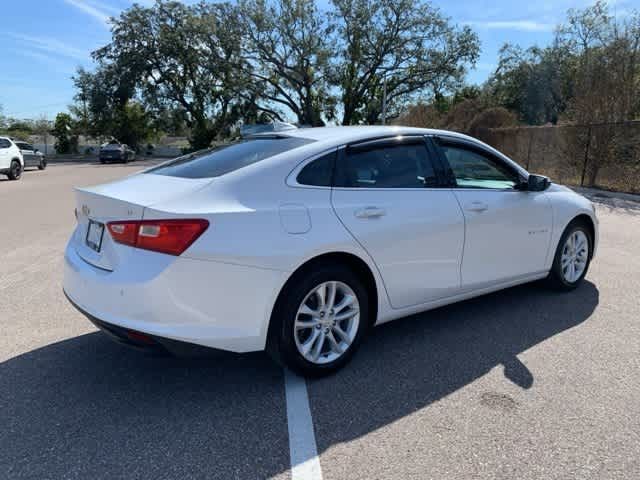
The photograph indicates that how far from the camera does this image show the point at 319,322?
3096 millimetres

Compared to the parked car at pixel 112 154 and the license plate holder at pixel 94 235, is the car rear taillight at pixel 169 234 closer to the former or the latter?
the license plate holder at pixel 94 235

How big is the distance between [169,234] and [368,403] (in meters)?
1.50

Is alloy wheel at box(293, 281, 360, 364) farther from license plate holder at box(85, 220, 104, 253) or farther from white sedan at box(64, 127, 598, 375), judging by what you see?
license plate holder at box(85, 220, 104, 253)

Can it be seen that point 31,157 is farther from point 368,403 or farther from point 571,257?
point 368,403

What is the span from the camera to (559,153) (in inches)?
637

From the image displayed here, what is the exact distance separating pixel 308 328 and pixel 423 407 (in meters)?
0.83

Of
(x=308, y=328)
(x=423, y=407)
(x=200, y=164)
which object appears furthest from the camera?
(x=200, y=164)

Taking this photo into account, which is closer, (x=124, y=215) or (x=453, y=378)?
(x=124, y=215)

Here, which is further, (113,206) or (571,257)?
(571,257)

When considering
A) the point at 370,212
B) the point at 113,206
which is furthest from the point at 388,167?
the point at 113,206

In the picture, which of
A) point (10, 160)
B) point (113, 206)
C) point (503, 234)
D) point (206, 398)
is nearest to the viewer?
point (113, 206)

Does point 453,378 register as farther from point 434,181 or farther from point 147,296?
point 147,296

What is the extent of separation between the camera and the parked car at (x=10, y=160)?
18.4m

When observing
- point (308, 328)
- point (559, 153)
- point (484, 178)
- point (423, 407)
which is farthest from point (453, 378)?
point (559, 153)
